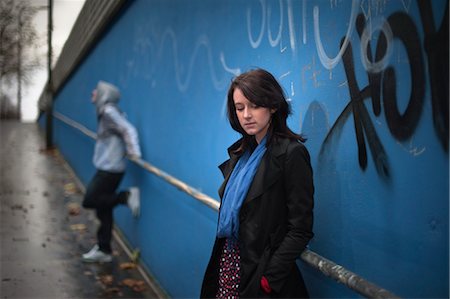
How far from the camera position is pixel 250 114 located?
8.34 ft

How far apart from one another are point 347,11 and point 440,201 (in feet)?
3.13

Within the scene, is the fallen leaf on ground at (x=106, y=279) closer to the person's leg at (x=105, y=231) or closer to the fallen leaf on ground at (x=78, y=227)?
the person's leg at (x=105, y=231)

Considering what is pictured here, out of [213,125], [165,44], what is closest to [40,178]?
[165,44]

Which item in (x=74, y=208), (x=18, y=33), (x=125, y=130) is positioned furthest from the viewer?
(x=18, y=33)

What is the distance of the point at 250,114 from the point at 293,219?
49cm

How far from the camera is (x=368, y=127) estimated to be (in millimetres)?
2334

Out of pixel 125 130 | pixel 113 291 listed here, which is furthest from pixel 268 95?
pixel 125 130

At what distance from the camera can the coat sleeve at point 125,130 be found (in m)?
6.23

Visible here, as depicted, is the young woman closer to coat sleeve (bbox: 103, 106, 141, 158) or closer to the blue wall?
the blue wall

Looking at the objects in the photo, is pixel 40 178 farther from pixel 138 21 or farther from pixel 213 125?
pixel 213 125

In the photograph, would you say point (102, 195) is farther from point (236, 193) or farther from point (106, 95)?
point (236, 193)

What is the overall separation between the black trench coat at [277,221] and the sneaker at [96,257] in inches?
165

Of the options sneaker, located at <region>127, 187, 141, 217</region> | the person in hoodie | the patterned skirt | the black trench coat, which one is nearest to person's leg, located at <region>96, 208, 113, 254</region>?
the person in hoodie

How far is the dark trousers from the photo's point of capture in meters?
6.39
